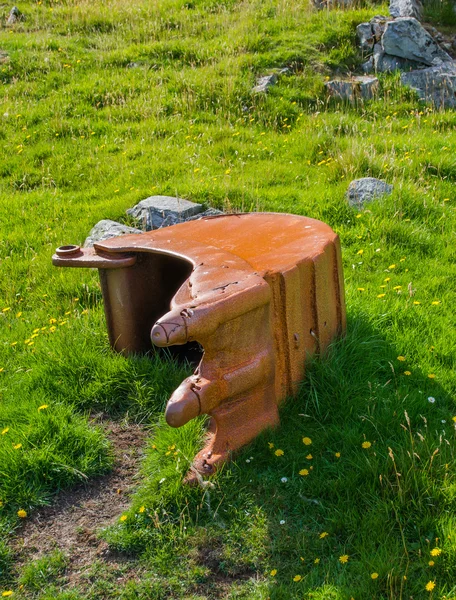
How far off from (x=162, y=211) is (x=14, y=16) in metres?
8.08

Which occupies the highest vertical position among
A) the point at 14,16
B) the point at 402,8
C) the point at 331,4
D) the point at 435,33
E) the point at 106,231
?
the point at 14,16

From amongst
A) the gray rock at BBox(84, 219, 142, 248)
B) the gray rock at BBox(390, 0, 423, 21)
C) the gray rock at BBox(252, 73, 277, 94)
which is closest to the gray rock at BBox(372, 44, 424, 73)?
the gray rock at BBox(390, 0, 423, 21)

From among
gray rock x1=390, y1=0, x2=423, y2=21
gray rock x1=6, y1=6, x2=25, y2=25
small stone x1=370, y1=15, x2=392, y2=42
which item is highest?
gray rock x1=6, y1=6, x2=25, y2=25

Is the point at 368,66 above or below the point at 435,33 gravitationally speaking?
below

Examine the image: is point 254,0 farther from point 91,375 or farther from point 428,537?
point 428,537

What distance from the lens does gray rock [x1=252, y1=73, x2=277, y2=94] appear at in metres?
8.88

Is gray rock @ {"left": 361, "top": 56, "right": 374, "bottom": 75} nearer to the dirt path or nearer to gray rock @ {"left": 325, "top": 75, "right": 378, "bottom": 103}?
gray rock @ {"left": 325, "top": 75, "right": 378, "bottom": 103}

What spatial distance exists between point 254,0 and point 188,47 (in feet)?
7.20

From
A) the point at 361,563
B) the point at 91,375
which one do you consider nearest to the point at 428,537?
the point at 361,563

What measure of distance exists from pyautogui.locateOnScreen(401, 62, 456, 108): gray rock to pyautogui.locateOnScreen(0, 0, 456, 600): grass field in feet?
0.97

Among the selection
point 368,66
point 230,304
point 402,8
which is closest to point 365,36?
point 368,66

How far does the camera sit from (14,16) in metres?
12.1

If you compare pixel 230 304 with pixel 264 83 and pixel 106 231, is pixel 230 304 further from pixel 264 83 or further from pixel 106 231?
pixel 264 83

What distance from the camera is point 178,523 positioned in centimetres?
308
